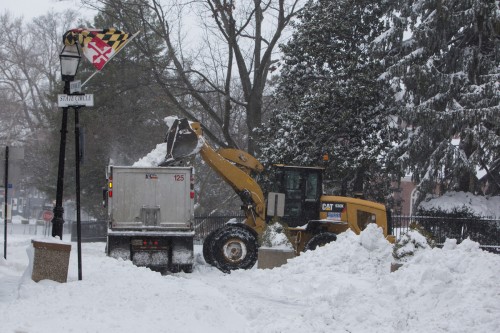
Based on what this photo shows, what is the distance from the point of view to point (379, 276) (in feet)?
44.1

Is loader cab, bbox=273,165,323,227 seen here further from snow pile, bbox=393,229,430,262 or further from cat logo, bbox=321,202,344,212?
snow pile, bbox=393,229,430,262

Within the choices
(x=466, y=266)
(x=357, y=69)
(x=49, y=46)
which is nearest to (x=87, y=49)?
(x=466, y=266)

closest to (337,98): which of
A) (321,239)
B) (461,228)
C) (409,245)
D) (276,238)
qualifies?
(461,228)

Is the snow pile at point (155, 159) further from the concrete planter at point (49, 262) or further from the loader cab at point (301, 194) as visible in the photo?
the concrete planter at point (49, 262)

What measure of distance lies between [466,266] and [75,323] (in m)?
6.14

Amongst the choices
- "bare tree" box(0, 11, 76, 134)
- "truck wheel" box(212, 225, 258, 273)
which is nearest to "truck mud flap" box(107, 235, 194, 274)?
"truck wheel" box(212, 225, 258, 273)

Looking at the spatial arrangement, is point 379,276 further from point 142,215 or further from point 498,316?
point 142,215

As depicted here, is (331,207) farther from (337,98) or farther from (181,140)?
(337,98)

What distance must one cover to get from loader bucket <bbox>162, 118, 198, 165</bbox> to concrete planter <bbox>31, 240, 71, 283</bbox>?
769 centimetres

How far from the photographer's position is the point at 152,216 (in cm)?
1778

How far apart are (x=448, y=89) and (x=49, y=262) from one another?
20.3 meters

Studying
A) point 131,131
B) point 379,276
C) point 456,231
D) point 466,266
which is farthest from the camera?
point 131,131

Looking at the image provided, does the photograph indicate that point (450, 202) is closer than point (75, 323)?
No

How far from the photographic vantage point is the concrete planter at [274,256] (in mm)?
16719
